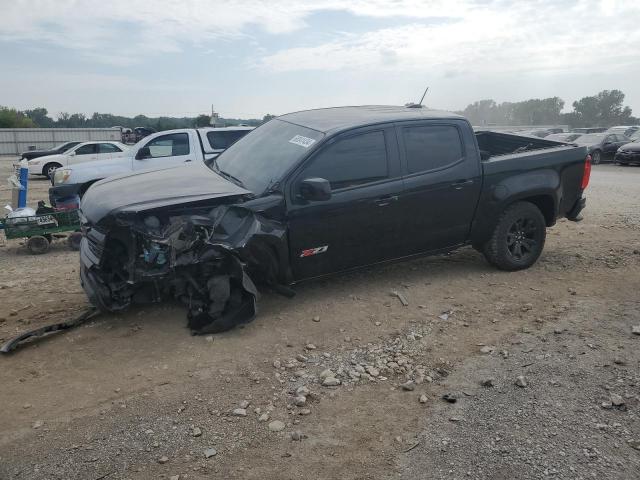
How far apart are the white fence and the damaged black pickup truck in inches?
1419

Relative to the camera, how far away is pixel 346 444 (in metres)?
3.01

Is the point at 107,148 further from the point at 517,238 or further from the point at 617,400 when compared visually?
the point at 617,400

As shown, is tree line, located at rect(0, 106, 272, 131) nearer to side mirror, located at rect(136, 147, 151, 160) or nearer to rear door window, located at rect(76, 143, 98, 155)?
rear door window, located at rect(76, 143, 98, 155)

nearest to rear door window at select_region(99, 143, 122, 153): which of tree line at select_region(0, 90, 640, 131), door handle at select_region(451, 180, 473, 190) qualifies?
door handle at select_region(451, 180, 473, 190)

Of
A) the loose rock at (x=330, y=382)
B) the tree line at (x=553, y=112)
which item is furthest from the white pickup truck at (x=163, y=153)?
the tree line at (x=553, y=112)

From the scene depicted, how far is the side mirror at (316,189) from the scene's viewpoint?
4.36 meters

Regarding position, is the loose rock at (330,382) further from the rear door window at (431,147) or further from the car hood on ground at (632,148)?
the car hood on ground at (632,148)

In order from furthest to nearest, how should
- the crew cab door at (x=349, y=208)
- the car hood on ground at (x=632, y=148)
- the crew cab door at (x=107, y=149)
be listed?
the car hood on ground at (x=632, y=148)
the crew cab door at (x=107, y=149)
the crew cab door at (x=349, y=208)

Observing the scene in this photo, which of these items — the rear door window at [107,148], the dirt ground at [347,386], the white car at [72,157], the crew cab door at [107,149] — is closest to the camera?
the dirt ground at [347,386]

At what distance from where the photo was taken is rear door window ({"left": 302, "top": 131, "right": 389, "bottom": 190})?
185 inches

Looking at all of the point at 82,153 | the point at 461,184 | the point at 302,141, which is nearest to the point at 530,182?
the point at 461,184

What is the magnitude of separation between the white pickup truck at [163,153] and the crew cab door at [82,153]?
1088 cm

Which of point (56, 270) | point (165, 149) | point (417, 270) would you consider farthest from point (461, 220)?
point (165, 149)

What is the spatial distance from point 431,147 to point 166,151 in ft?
20.8
